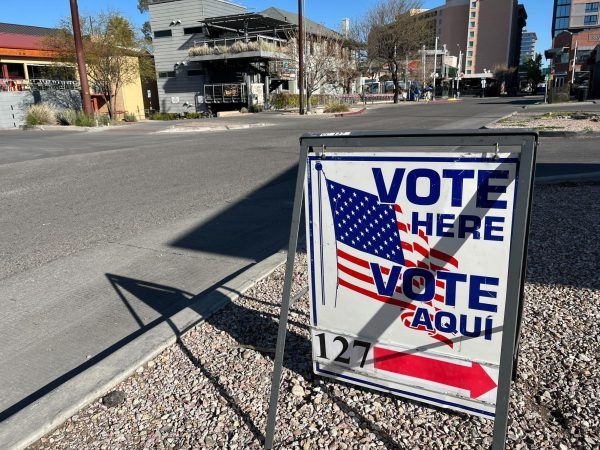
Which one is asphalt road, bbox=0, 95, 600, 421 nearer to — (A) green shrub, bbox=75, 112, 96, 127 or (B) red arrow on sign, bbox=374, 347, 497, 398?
(B) red arrow on sign, bbox=374, 347, 497, 398

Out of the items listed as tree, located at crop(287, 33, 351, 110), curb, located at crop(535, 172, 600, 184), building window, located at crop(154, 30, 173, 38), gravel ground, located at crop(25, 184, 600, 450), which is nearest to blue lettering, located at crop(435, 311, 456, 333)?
gravel ground, located at crop(25, 184, 600, 450)

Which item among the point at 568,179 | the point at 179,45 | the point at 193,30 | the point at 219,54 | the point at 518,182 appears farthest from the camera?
the point at 179,45

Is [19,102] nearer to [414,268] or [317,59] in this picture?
[317,59]

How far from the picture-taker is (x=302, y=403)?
8.41 feet

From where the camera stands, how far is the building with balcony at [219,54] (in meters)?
38.7

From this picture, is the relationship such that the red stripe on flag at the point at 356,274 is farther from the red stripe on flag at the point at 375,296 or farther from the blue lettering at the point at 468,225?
the blue lettering at the point at 468,225

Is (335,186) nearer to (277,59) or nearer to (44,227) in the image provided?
(44,227)

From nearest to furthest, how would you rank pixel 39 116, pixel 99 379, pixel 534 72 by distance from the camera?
pixel 99 379, pixel 39 116, pixel 534 72

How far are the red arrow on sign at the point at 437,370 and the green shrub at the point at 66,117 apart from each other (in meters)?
29.3

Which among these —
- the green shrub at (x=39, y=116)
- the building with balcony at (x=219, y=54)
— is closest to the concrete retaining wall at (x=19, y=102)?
the green shrub at (x=39, y=116)

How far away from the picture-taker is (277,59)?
127 feet

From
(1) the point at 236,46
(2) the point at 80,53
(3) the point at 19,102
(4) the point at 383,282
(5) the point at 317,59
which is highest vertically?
(1) the point at 236,46

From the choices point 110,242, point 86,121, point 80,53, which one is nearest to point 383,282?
point 110,242

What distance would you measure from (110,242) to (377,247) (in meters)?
4.43
